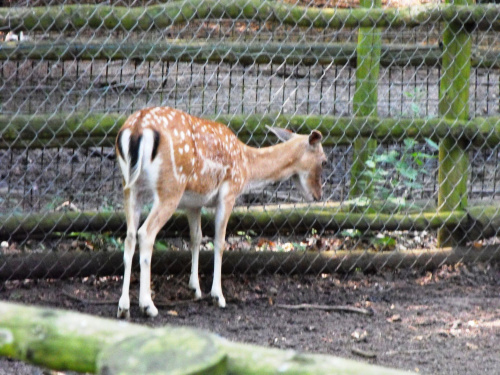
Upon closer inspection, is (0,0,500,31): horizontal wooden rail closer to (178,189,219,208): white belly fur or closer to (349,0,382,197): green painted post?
(349,0,382,197): green painted post

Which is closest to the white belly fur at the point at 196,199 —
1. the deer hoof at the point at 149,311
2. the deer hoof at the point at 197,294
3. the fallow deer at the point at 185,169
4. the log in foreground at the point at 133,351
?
the fallow deer at the point at 185,169

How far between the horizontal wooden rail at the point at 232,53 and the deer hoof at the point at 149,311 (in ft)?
5.54

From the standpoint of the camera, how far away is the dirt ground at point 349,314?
431 centimetres

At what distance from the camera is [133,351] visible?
1623 mm

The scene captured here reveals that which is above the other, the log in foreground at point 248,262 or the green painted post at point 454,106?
the green painted post at point 454,106

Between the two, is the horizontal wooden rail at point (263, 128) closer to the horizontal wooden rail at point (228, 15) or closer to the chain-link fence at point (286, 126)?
the chain-link fence at point (286, 126)

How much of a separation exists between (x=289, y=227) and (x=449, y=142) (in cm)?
145

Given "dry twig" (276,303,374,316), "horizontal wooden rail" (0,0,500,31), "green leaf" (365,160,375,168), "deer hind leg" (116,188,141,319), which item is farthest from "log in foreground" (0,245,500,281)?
"horizontal wooden rail" (0,0,500,31)

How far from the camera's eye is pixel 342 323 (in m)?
4.90

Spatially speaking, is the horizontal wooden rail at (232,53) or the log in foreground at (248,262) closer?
the horizontal wooden rail at (232,53)

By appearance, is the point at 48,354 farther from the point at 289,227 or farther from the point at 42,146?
the point at 289,227

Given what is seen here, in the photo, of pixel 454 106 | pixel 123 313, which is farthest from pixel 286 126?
pixel 123 313

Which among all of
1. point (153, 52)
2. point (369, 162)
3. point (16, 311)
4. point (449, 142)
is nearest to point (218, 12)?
point (153, 52)

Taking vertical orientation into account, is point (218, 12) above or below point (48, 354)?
above
